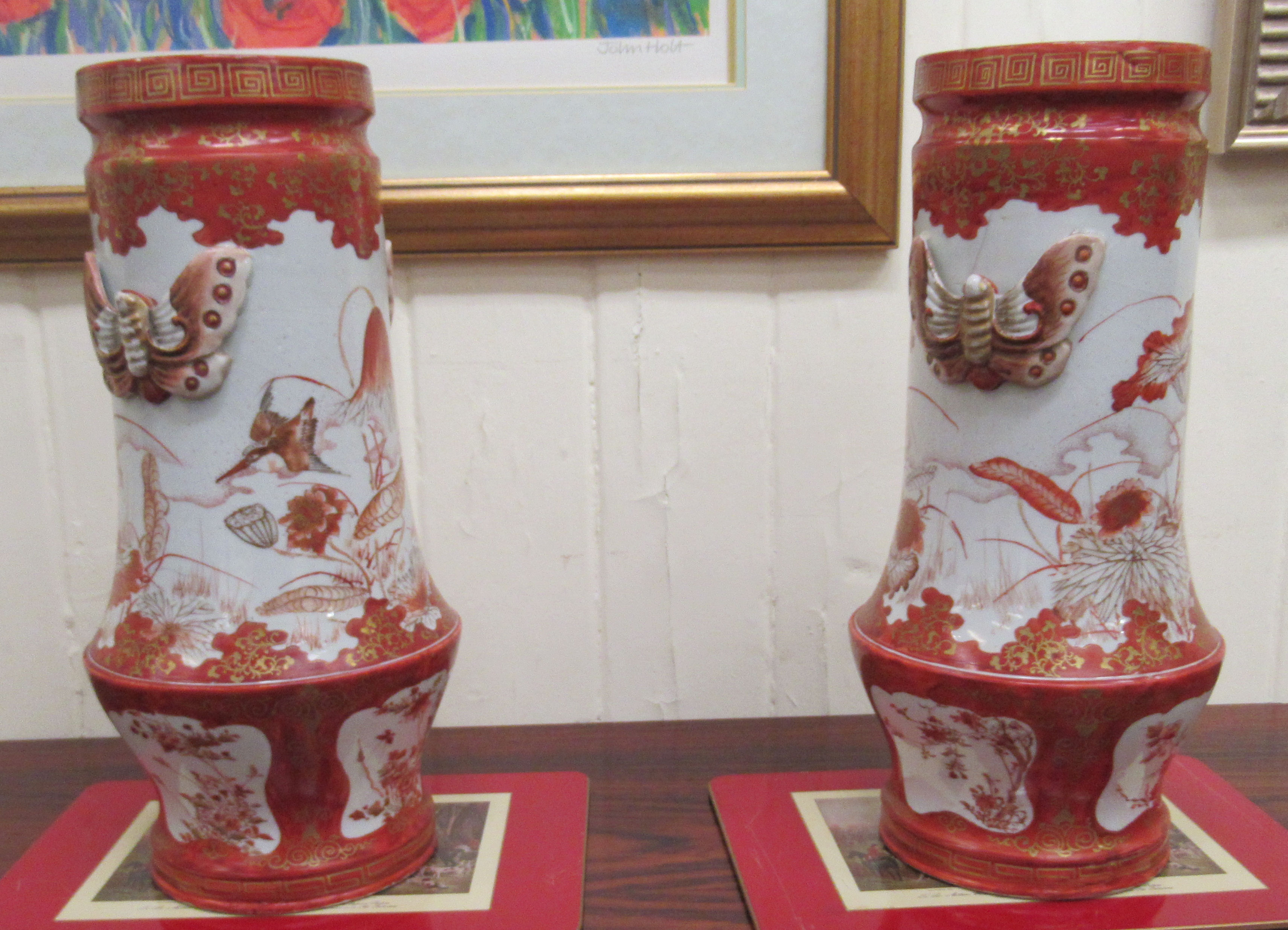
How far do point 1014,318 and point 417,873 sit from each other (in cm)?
43

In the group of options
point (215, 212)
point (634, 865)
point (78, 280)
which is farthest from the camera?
point (78, 280)

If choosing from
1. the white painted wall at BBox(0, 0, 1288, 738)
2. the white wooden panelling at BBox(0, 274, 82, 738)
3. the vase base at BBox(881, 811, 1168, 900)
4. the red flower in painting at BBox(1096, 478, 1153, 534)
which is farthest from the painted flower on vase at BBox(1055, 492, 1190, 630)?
the white wooden panelling at BBox(0, 274, 82, 738)

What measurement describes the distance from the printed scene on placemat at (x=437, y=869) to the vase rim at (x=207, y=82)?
400 millimetres

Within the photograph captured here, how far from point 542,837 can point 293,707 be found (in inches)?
7.1

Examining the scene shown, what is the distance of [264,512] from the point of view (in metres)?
0.55

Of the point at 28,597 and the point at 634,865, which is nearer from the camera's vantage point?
the point at 634,865

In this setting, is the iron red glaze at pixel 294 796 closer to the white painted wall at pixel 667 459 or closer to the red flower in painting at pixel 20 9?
the white painted wall at pixel 667 459

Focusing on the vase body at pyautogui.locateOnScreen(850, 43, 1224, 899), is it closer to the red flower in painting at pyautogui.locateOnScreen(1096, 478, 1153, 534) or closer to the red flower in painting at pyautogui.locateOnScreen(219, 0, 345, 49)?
the red flower in painting at pyautogui.locateOnScreen(1096, 478, 1153, 534)

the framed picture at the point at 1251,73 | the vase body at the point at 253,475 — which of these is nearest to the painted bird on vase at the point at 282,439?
the vase body at the point at 253,475

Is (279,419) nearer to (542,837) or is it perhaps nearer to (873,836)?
(542,837)

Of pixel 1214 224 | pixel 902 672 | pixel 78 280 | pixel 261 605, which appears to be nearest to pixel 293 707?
pixel 261 605

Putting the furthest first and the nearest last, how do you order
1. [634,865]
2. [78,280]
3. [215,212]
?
[78,280]
[634,865]
[215,212]

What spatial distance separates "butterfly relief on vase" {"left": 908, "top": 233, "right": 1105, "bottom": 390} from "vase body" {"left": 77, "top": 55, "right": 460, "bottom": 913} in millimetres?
287

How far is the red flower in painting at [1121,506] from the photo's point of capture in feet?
1.80
